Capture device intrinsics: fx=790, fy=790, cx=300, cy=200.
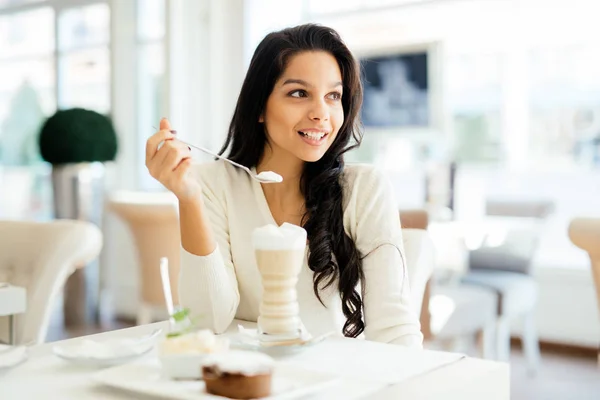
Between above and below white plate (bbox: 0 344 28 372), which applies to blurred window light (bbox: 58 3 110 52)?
above

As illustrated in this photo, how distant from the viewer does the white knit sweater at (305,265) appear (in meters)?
1.55

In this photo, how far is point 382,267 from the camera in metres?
1.61

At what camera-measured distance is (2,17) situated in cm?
681

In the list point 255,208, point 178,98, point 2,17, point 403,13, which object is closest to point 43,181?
point 2,17

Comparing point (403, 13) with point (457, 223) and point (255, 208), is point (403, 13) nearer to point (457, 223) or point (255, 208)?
point (457, 223)

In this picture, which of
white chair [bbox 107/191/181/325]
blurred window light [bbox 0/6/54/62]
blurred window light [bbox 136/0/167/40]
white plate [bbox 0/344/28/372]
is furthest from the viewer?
blurred window light [bbox 0/6/54/62]

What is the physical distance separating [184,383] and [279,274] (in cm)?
28

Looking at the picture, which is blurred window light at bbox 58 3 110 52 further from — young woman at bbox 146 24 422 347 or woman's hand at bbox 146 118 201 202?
woman's hand at bbox 146 118 201 202

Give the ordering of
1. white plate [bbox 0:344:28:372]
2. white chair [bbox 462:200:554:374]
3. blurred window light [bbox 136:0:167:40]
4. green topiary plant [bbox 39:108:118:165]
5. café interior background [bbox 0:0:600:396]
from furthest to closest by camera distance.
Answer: blurred window light [bbox 136:0:167:40]
green topiary plant [bbox 39:108:118:165]
café interior background [bbox 0:0:600:396]
white chair [bbox 462:200:554:374]
white plate [bbox 0:344:28:372]

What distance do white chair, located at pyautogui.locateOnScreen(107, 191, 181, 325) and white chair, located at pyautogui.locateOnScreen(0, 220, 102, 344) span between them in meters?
1.75

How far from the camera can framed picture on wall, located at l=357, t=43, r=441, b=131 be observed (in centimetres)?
514

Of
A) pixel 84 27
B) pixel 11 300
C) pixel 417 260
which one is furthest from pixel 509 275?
pixel 84 27

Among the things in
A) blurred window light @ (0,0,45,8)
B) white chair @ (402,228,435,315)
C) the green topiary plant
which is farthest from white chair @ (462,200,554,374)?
blurred window light @ (0,0,45,8)

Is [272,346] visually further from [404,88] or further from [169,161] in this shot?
[404,88]
